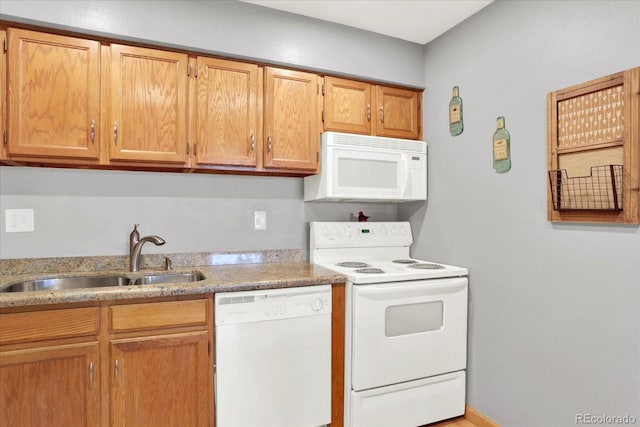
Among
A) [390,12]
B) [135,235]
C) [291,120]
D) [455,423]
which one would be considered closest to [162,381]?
[135,235]

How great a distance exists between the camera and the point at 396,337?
1988 millimetres

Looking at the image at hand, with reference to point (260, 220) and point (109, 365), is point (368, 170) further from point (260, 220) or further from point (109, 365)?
point (109, 365)

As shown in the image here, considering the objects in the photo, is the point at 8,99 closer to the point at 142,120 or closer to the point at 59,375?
the point at 142,120

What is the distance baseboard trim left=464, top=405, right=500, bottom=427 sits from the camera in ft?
6.72

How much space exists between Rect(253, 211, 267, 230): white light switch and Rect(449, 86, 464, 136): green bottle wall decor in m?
1.29

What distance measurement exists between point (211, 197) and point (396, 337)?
1350 mm

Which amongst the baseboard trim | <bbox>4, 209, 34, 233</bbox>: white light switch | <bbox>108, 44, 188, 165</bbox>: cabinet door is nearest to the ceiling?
<bbox>108, 44, 188, 165</bbox>: cabinet door

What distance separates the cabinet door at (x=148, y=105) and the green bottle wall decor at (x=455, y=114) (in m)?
1.56

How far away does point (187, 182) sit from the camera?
89.0 inches

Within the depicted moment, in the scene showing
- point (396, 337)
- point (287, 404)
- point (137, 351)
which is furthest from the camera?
point (396, 337)

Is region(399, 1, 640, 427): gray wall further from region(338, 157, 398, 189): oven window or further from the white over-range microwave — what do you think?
region(338, 157, 398, 189): oven window

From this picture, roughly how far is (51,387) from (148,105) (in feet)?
4.32

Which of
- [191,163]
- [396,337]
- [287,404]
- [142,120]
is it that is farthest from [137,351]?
[396,337]

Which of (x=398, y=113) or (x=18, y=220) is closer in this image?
(x=18, y=220)
